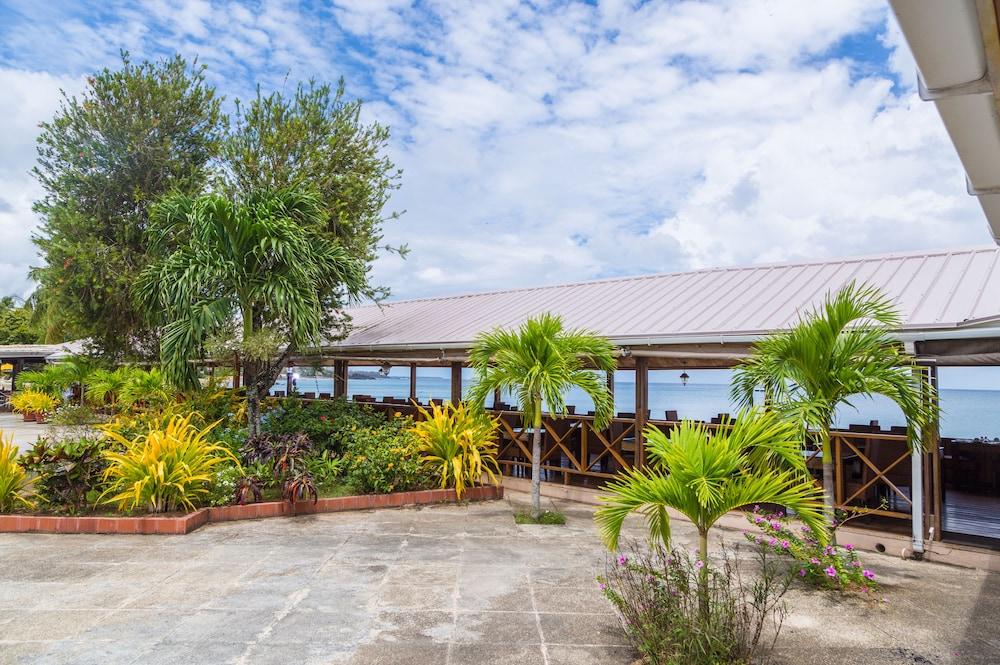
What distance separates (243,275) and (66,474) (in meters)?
3.46

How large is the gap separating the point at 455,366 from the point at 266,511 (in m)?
4.01

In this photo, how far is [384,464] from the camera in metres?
8.27

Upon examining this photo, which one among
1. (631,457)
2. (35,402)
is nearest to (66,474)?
(631,457)

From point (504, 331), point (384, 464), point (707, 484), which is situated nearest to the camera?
point (707, 484)

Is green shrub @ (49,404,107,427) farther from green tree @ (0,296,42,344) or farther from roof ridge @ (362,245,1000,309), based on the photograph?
green tree @ (0,296,42,344)

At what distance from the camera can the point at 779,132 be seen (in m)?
10.3

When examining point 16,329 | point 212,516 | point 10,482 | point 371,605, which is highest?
point 16,329

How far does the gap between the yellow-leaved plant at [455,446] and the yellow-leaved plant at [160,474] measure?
2847 millimetres

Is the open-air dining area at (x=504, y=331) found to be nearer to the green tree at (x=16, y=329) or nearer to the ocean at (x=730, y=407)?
the ocean at (x=730, y=407)

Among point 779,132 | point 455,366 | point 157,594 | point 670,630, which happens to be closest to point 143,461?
point 157,594

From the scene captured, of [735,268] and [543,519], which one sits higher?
[735,268]

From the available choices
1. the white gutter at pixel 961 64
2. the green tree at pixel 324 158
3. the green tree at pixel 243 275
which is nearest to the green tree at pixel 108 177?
the green tree at pixel 324 158

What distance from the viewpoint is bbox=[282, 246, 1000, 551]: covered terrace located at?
623 cm

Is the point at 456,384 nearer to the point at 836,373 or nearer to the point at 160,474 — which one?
the point at 160,474
